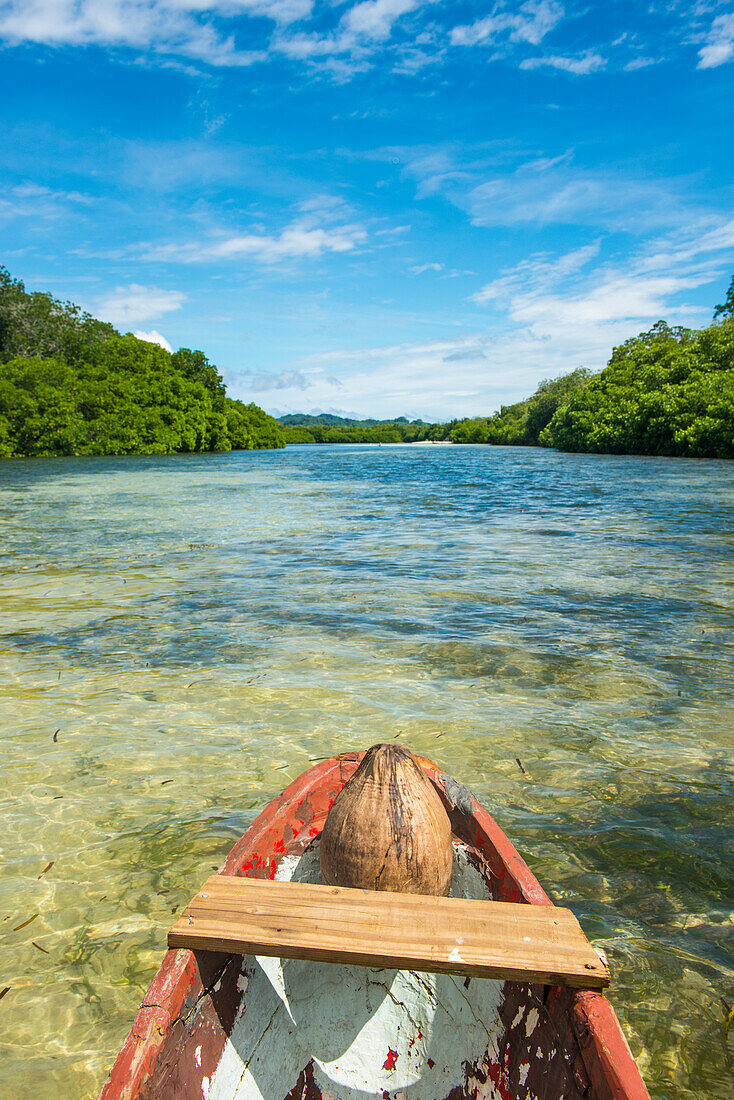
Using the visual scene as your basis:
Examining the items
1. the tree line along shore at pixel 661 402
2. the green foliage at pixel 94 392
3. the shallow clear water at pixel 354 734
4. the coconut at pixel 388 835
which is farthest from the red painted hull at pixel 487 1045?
the green foliage at pixel 94 392

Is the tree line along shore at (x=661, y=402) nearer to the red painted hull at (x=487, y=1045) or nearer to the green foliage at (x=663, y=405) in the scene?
the green foliage at (x=663, y=405)

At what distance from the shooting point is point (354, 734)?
15.5 ft

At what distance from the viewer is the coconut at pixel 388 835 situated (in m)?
2.14

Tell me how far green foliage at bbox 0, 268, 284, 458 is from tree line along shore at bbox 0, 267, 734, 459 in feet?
0.43

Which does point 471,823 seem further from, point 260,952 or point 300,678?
point 300,678

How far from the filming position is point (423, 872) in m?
2.16

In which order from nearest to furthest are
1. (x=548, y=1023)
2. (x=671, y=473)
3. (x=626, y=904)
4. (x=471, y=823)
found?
(x=548, y=1023) → (x=471, y=823) → (x=626, y=904) → (x=671, y=473)

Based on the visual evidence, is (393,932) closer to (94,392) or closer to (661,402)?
(661,402)

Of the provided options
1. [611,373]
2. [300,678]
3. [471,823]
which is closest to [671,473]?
[300,678]

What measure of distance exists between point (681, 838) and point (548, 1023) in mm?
2133

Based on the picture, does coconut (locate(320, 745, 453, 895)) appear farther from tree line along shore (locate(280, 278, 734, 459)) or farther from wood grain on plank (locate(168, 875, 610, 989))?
tree line along shore (locate(280, 278, 734, 459))

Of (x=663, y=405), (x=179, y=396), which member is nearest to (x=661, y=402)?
(x=663, y=405)

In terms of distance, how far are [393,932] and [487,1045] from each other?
582 millimetres

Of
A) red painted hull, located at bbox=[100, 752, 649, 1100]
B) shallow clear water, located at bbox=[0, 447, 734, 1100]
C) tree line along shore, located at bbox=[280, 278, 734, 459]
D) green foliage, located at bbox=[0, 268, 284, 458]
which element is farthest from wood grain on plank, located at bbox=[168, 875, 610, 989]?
green foliage, located at bbox=[0, 268, 284, 458]
